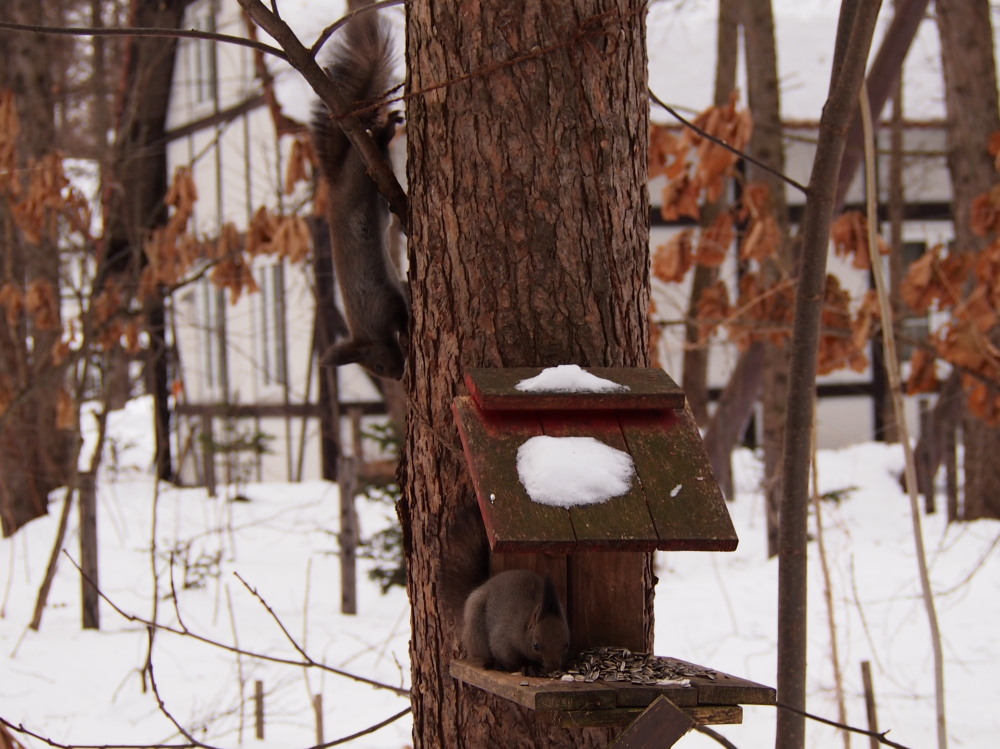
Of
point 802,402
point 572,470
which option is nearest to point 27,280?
point 802,402

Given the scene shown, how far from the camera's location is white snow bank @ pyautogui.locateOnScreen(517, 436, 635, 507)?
74.2 inches

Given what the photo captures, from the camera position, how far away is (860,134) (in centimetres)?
381

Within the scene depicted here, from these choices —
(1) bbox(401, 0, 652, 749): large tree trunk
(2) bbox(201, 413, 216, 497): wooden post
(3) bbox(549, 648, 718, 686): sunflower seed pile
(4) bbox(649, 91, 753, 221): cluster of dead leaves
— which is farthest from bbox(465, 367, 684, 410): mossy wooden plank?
(2) bbox(201, 413, 216, 497): wooden post

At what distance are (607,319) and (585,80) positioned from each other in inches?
20.3

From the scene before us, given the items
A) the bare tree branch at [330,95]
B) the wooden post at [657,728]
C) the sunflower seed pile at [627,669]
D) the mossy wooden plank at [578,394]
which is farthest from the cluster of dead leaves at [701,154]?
the wooden post at [657,728]

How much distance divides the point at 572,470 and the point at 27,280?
9.91m

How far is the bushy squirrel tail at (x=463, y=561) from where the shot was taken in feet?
7.47

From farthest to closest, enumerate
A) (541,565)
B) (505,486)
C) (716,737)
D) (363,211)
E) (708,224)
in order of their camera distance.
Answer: (708,224), (363,211), (541,565), (505,486), (716,737)

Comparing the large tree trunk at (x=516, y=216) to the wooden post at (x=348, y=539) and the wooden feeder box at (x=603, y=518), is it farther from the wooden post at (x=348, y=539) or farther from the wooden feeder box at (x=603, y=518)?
the wooden post at (x=348, y=539)

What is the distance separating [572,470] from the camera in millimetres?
1925

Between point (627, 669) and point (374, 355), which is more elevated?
point (374, 355)

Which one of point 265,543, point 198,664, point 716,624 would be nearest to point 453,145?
point 198,664

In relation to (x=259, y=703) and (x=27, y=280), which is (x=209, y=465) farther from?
(x=259, y=703)

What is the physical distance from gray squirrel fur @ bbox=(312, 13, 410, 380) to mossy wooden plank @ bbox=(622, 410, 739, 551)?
33.2 inches
